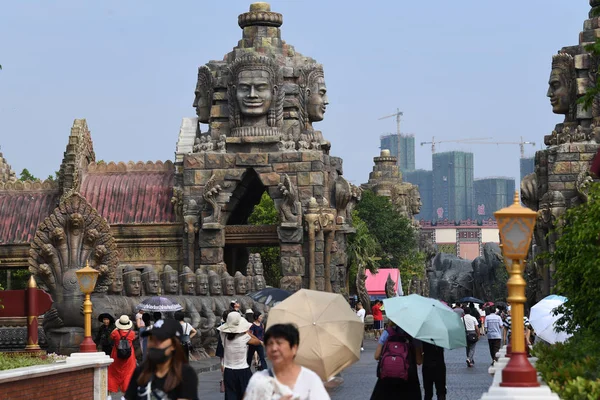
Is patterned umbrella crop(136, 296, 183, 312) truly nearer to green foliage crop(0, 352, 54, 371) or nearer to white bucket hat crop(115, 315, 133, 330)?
white bucket hat crop(115, 315, 133, 330)

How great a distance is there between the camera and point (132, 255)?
47.8 meters

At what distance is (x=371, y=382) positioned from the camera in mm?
27953

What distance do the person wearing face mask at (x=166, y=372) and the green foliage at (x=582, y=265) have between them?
7.53 m

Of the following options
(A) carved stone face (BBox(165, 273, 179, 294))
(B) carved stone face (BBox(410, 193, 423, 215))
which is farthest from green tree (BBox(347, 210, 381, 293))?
(A) carved stone face (BBox(165, 273, 179, 294))

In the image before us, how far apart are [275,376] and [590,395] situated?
2.68m

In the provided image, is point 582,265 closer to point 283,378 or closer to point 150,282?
point 283,378

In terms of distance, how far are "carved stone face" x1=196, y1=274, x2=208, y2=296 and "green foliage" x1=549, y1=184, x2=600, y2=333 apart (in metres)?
18.1

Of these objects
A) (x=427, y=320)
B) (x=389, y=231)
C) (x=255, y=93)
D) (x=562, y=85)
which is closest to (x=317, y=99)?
(x=255, y=93)

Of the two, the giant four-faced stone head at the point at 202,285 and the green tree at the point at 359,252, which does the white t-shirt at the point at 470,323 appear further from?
the green tree at the point at 359,252

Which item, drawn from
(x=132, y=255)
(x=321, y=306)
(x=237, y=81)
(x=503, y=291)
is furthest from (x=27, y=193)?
(x=503, y=291)

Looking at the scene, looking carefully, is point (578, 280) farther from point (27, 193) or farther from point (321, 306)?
point (27, 193)

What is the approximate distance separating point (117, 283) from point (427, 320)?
1415 centimetres

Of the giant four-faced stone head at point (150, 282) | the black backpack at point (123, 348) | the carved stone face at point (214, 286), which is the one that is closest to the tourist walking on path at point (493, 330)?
the giant four-faced stone head at point (150, 282)

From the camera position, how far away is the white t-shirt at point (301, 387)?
406 inches
